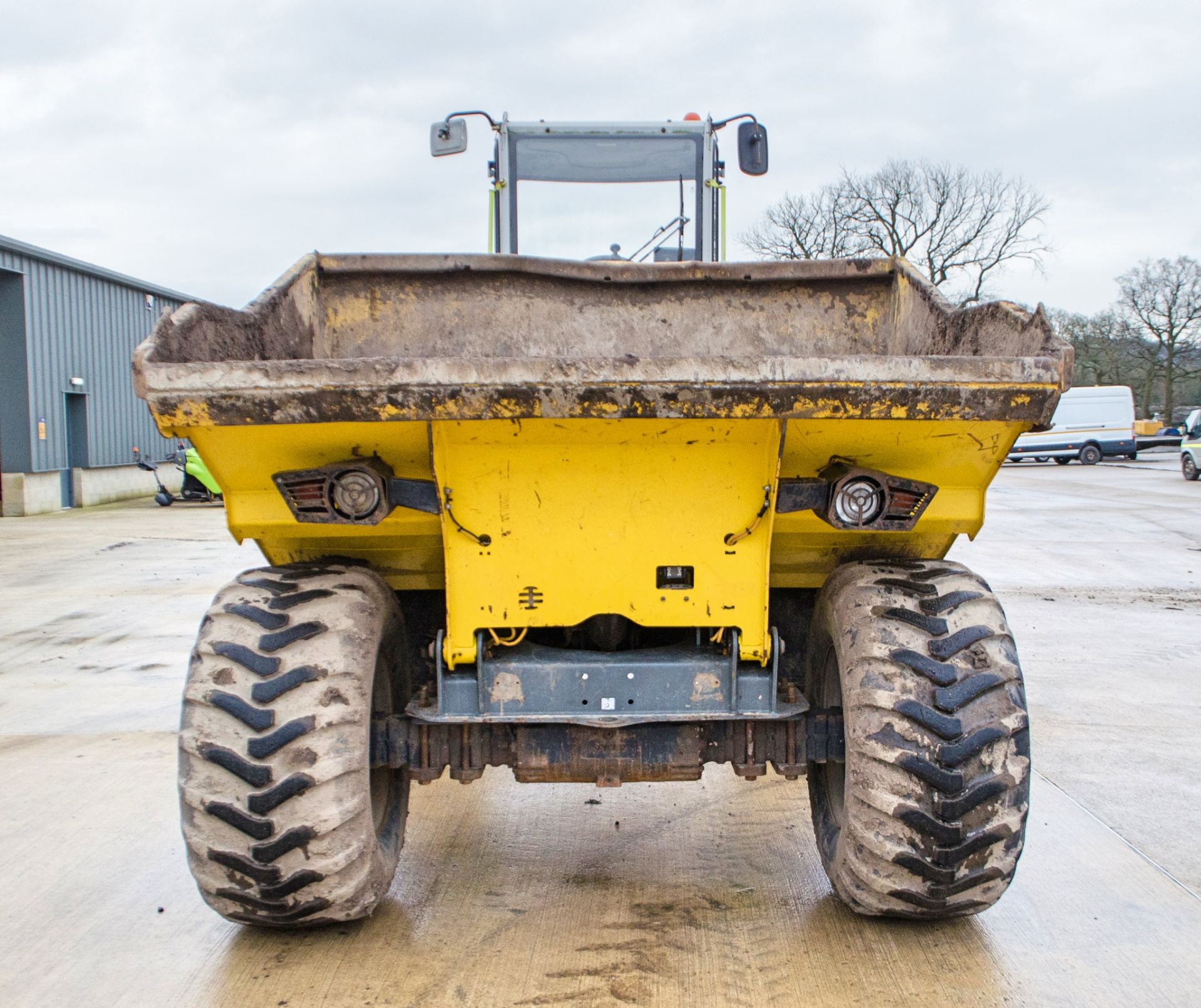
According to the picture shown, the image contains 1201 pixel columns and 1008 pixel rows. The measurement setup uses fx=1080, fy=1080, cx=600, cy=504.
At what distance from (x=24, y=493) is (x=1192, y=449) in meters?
23.4

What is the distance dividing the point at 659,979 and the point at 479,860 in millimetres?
1024

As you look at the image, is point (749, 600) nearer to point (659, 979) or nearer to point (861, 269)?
point (659, 979)

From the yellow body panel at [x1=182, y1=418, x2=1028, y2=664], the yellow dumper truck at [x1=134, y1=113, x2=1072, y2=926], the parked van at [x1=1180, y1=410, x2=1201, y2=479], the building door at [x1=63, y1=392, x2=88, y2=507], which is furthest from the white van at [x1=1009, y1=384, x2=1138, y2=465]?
the yellow body panel at [x1=182, y1=418, x2=1028, y2=664]

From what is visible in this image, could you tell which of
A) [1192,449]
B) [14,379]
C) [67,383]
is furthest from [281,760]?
A: [1192,449]

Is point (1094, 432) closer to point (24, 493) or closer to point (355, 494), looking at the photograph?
point (24, 493)

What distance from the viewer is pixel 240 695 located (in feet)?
9.02

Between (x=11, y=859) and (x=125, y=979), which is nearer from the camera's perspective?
(x=125, y=979)

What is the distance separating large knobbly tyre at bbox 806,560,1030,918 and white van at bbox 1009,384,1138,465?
103 feet

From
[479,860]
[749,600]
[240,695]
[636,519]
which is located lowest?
[479,860]

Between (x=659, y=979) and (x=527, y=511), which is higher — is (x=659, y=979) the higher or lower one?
the lower one

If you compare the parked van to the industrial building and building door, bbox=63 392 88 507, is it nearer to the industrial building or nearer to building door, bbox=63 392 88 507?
the industrial building

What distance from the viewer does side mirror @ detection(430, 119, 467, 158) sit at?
5832mm

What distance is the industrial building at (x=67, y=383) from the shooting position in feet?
58.2

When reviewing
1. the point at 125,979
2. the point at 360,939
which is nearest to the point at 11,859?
the point at 125,979
